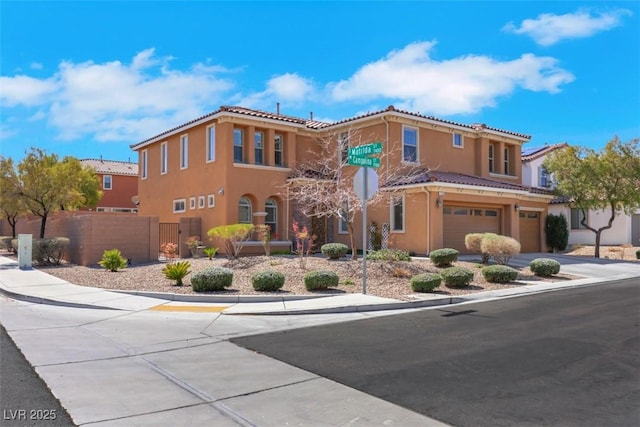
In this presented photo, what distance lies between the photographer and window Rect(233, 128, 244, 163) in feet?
76.8

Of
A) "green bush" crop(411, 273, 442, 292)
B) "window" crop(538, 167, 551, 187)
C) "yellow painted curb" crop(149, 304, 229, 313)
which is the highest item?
"window" crop(538, 167, 551, 187)

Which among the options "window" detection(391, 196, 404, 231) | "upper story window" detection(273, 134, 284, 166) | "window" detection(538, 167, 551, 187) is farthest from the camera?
"window" detection(538, 167, 551, 187)

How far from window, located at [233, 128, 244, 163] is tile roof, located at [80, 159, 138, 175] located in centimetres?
2724

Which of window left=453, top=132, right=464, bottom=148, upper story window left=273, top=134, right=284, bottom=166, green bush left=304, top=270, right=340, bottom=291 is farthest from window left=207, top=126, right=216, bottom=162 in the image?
green bush left=304, top=270, right=340, bottom=291

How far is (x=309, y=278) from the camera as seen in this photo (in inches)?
516

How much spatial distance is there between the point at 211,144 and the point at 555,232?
→ 18.4 meters

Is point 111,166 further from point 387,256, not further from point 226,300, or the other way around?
point 226,300

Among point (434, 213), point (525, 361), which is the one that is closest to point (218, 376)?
point (525, 361)

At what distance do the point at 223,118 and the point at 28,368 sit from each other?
17.3 metres

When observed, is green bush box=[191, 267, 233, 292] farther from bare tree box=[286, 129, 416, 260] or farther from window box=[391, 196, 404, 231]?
window box=[391, 196, 404, 231]

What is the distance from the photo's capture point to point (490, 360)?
6816mm

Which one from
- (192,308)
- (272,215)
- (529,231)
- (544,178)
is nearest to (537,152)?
(544,178)

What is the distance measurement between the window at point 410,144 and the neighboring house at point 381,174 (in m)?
0.05

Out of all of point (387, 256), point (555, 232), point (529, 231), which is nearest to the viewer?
point (387, 256)
